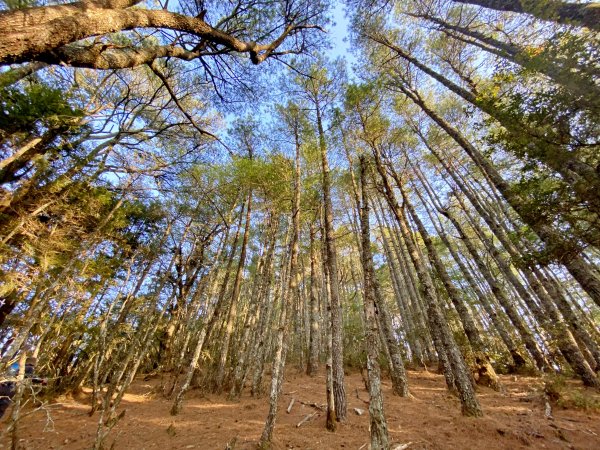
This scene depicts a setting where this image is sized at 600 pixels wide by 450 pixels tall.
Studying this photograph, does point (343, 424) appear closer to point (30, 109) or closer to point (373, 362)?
point (373, 362)

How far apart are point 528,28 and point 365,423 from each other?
1164 cm

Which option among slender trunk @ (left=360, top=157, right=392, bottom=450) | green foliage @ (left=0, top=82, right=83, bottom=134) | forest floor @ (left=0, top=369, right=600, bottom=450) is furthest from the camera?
green foliage @ (left=0, top=82, right=83, bottom=134)

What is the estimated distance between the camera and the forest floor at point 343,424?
4.08 m

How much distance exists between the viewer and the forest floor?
4082 mm

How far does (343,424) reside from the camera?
5.17 metres

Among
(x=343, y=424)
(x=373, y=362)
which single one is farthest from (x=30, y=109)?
(x=343, y=424)

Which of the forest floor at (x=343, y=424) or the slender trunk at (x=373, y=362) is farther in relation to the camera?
the forest floor at (x=343, y=424)

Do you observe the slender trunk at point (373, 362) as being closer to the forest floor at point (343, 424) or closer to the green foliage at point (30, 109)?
the forest floor at point (343, 424)

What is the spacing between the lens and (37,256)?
7035 millimetres

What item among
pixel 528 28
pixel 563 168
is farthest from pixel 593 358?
pixel 528 28

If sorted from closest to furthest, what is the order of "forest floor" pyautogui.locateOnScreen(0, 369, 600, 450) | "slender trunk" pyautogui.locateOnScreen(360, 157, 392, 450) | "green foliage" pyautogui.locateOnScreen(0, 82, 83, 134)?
"slender trunk" pyautogui.locateOnScreen(360, 157, 392, 450), "forest floor" pyautogui.locateOnScreen(0, 369, 600, 450), "green foliage" pyautogui.locateOnScreen(0, 82, 83, 134)

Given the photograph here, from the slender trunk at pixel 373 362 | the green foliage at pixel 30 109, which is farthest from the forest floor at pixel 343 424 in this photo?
the green foliage at pixel 30 109

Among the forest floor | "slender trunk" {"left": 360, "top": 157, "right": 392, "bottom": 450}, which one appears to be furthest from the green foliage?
"slender trunk" {"left": 360, "top": 157, "right": 392, "bottom": 450}

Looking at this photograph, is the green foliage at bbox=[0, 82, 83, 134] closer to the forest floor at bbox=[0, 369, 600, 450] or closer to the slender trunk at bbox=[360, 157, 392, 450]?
the forest floor at bbox=[0, 369, 600, 450]
